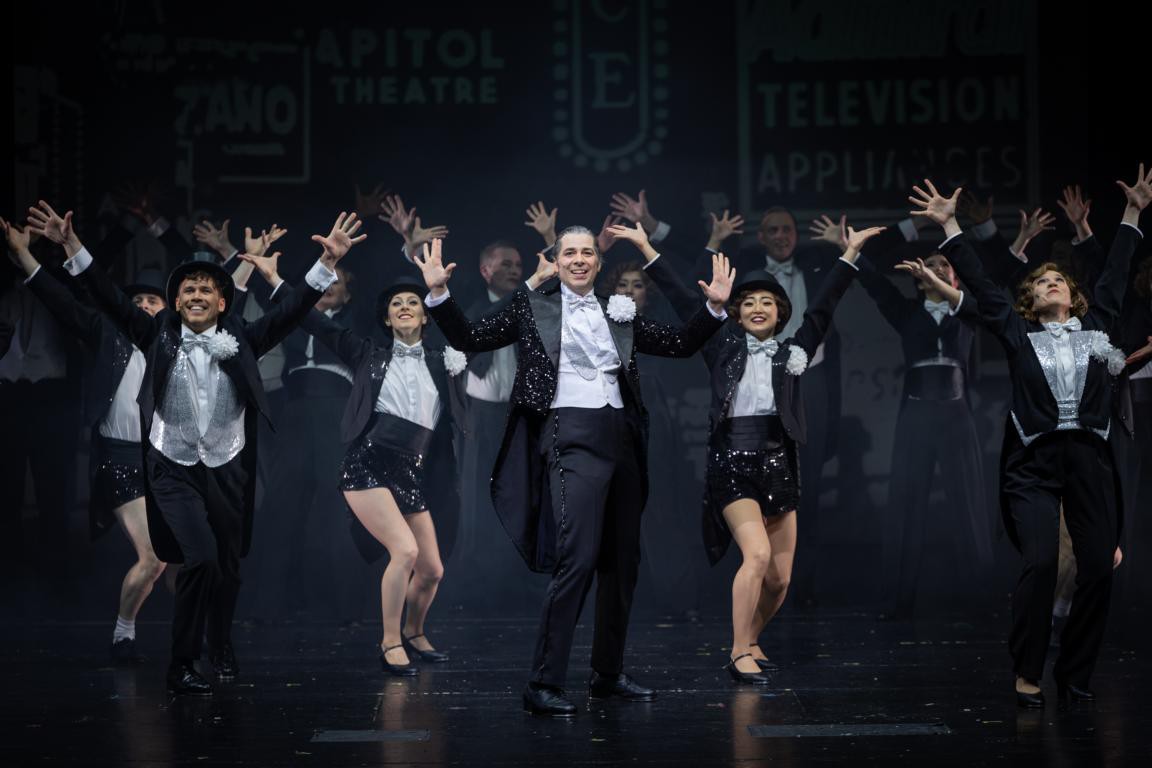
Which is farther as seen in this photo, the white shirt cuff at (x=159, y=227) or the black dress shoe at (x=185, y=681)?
the white shirt cuff at (x=159, y=227)

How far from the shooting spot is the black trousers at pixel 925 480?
312 inches

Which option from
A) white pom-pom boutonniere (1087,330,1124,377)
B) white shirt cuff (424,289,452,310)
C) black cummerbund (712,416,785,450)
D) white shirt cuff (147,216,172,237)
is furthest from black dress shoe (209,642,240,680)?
white pom-pom boutonniere (1087,330,1124,377)

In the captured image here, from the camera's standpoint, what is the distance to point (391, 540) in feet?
20.8

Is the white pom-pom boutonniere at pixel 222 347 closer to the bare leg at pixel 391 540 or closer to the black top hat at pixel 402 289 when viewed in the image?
the bare leg at pixel 391 540

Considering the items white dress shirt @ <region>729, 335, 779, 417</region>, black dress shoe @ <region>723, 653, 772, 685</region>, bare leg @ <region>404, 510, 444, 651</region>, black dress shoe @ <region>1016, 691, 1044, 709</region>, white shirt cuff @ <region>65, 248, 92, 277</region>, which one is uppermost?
white shirt cuff @ <region>65, 248, 92, 277</region>

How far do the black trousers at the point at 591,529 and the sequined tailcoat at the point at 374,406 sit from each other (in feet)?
5.20

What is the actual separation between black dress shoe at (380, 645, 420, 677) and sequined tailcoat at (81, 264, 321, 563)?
83 centimetres

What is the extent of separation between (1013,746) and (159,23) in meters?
6.19

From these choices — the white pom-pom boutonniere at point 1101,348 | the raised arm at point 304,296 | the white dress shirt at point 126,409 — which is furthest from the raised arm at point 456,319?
the white dress shirt at point 126,409

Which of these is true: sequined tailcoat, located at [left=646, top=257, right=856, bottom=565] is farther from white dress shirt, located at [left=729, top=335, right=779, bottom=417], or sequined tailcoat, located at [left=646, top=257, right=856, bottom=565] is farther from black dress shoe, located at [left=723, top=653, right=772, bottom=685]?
black dress shoe, located at [left=723, top=653, right=772, bottom=685]

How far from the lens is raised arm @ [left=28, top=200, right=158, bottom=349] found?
5.69 metres

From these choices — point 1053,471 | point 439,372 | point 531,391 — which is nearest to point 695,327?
point 531,391

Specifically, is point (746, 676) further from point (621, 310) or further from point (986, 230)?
point (986, 230)

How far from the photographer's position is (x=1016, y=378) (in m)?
5.19
